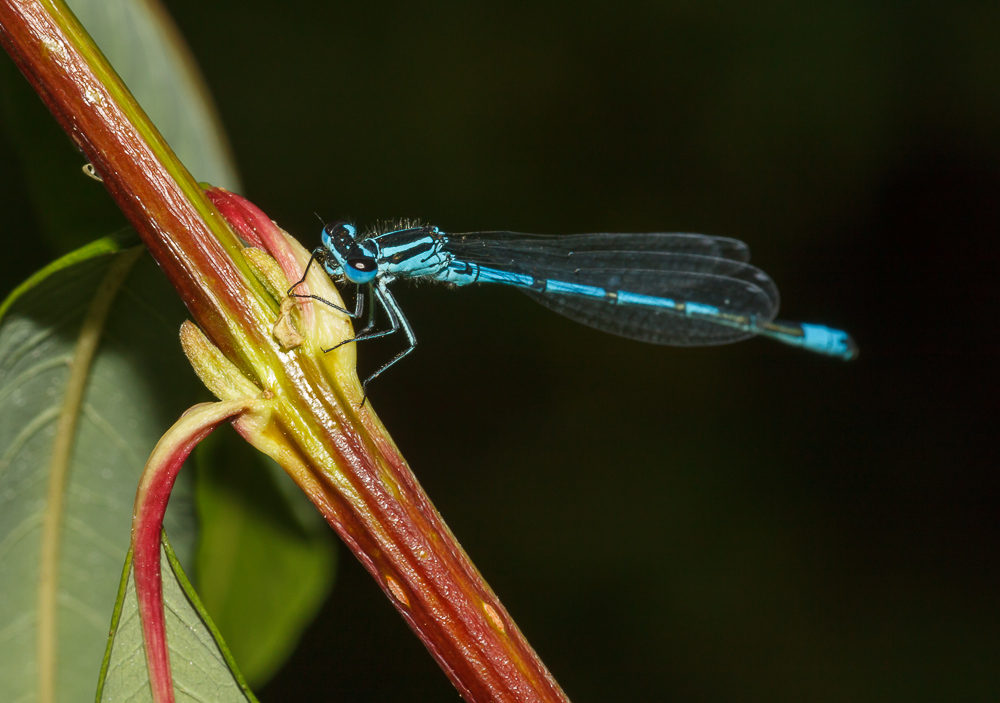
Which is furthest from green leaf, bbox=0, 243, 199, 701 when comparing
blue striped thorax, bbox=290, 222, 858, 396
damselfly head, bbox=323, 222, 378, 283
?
blue striped thorax, bbox=290, 222, 858, 396

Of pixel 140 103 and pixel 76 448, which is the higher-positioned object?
pixel 140 103

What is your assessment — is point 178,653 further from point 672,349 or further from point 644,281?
point 672,349

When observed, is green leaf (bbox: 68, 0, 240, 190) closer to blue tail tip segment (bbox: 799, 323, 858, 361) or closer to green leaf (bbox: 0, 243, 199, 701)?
green leaf (bbox: 0, 243, 199, 701)

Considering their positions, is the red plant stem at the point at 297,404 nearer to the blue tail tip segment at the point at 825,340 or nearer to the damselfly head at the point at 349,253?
the damselfly head at the point at 349,253

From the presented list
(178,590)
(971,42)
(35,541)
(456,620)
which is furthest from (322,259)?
(971,42)

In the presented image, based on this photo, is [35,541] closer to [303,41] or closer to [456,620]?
[456,620]

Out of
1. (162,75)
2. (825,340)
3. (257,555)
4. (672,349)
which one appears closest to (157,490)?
(257,555)
